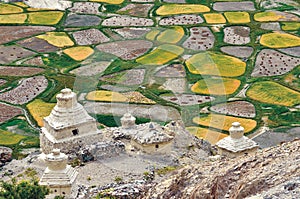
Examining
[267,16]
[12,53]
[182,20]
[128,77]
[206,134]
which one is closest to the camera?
[206,134]

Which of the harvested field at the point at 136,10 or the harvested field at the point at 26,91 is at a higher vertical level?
the harvested field at the point at 26,91

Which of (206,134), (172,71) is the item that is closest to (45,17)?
(172,71)

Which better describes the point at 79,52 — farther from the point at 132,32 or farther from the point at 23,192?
the point at 23,192

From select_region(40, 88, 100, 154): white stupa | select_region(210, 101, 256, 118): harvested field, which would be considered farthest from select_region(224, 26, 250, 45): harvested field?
select_region(40, 88, 100, 154): white stupa

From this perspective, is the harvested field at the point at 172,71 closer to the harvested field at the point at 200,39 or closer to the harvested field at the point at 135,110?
the harvested field at the point at 200,39

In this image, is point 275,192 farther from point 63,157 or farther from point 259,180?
point 63,157

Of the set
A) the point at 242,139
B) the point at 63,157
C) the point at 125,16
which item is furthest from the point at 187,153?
the point at 125,16

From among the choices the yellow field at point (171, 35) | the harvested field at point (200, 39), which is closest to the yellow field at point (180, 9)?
the harvested field at point (200, 39)
